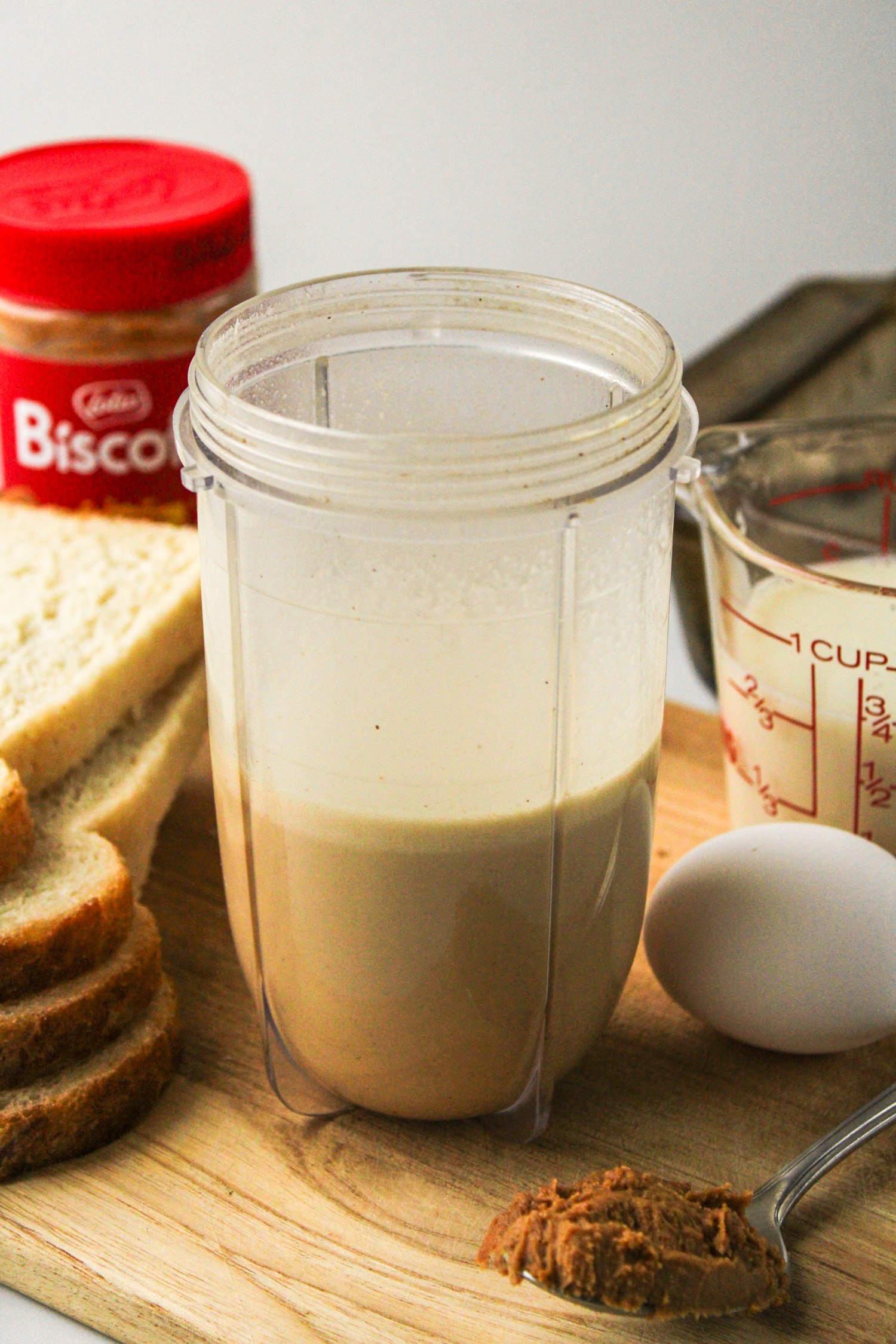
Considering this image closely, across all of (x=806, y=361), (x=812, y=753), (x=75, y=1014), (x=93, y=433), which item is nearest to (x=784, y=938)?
(x=812, y=753)

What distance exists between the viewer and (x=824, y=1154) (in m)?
1.08

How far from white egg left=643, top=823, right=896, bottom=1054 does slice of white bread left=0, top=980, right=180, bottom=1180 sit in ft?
1.31

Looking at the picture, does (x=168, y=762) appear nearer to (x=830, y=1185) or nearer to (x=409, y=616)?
(x=409, y=616)

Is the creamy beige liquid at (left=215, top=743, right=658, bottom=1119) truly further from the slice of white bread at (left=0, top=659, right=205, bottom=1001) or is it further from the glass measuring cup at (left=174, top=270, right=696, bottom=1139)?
the slice of white bread at (left=0, top=659, right=205, bottom=1001)

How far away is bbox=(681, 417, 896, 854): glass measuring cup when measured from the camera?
4.25ft

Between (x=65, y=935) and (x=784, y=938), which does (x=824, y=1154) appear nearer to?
(x=784, y=938)

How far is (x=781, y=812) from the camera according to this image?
139cm

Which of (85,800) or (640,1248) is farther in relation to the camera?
(85,800)

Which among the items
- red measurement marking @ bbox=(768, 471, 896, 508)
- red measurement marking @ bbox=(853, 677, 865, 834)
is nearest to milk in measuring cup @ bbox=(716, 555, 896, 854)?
red measurement marking @ bbox=(853, 677, 865, 834)

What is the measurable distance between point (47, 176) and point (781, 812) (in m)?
1.14

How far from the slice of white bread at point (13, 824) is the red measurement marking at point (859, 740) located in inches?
27.6

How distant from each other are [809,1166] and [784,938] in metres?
0.16

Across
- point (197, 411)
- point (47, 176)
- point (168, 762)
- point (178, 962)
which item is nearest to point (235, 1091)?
point (178, 962)

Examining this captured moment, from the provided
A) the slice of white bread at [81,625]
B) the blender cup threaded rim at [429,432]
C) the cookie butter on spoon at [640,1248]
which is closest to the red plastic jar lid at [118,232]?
the slice of white bread at [81,625]
